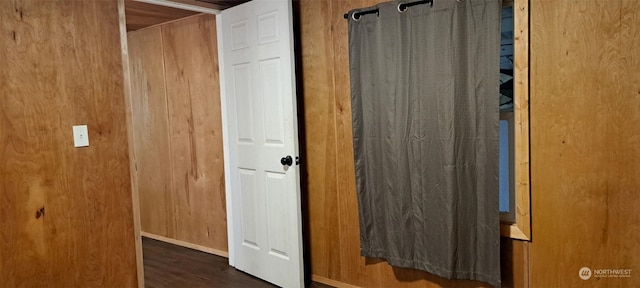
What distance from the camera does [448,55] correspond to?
2.31m

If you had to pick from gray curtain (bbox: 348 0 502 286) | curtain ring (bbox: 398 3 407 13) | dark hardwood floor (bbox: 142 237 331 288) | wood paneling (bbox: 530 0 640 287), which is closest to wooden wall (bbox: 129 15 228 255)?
dark hardwood floor (bbox: 142 237 331 288)

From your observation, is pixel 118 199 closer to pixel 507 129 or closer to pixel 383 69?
pixel 383 69

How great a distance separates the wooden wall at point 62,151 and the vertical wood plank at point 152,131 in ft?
5.50

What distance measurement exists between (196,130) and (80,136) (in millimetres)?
1567

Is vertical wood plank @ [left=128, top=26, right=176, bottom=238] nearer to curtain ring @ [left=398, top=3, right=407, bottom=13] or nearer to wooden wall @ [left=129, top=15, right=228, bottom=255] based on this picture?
wooden wall @ [left=129, top=15, right=228, bottom=255]

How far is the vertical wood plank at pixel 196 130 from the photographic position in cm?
371

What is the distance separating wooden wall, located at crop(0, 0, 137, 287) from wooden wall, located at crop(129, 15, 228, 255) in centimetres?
127

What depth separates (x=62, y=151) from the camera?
2258 millimetres

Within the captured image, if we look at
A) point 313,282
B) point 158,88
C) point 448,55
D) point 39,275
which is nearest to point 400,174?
point 448,55

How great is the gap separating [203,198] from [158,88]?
1152 mm

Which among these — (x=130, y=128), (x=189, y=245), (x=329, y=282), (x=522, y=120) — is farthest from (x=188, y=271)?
(x=522, y=120)

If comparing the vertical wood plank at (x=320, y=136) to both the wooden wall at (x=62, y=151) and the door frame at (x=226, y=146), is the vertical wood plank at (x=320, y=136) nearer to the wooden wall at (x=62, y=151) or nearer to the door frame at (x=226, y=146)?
the door frame at (x=226, y=146)

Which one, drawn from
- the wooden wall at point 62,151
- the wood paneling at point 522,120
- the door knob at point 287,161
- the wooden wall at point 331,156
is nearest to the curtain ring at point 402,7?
the wooden wall at point 331,156

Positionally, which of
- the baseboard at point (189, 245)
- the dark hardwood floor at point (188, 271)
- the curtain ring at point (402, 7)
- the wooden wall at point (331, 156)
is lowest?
the dark hardwood floor at point (188, 271)
